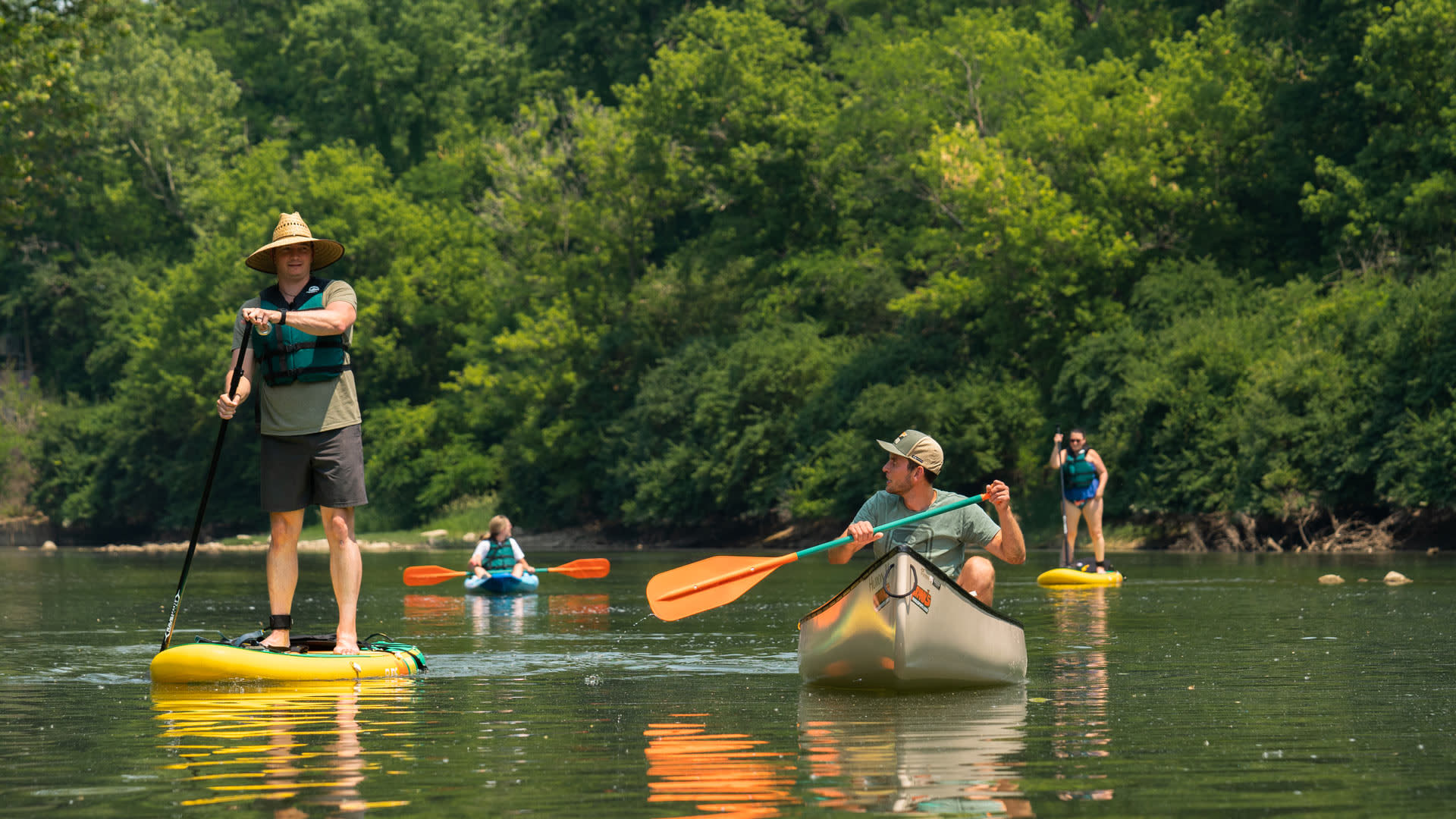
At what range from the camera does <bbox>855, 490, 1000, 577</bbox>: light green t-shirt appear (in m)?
11.3

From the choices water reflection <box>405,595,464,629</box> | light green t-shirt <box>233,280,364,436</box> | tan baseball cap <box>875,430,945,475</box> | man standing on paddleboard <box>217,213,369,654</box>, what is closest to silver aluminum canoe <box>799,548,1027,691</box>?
tan baseball cap <box>875,430,945,475</box>

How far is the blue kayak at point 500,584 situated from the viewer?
938 inches

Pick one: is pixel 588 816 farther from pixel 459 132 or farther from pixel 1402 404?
pixel 459 132

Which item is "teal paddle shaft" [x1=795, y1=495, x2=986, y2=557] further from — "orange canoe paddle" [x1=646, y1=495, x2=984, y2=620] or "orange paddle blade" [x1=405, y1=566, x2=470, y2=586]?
"orange paddle blade" [x1=405, y1=566, x2=470, y2=586]

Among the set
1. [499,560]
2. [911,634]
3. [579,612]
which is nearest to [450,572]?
[499,560]

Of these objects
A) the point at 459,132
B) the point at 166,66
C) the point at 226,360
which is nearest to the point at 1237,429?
the point at 226,360

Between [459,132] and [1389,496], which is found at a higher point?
[459,132]

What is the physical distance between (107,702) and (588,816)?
4.85 m

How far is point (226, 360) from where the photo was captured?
66.2 m

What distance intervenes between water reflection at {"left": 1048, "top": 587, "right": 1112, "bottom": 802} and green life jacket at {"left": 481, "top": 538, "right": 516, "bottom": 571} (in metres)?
8.30

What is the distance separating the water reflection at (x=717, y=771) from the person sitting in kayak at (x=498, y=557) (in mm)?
14752

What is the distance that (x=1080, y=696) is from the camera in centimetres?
1045

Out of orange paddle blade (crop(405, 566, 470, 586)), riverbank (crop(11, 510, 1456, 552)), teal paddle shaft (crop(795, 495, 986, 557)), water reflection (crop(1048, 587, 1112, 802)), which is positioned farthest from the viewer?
riverbank (crop(11, 510, 1456, 552))

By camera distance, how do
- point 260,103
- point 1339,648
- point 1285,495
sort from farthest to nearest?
point 260,103, point 1285,495, point 1339,648
